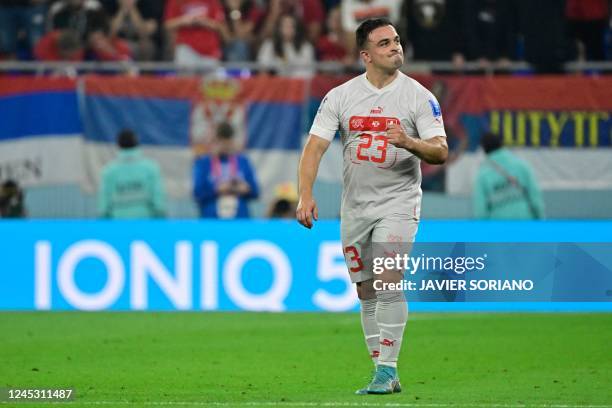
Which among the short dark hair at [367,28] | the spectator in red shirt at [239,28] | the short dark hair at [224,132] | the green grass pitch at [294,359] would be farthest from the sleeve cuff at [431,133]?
the spectator in red shirt at [239,28]

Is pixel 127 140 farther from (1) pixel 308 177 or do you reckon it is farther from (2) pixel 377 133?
(2) pixel 377 133

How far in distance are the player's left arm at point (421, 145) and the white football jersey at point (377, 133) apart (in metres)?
0.20

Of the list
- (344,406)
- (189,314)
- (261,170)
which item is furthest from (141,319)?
(344,406)

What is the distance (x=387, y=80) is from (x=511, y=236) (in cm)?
637

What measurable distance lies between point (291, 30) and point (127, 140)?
3.07m

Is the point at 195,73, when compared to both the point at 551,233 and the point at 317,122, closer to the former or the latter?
the point at 551,233

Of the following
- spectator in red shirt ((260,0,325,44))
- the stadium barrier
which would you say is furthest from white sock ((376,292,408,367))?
spectator in red shirt ((260,0,325,44))

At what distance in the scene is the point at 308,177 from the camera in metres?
8.82

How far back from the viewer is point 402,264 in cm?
883

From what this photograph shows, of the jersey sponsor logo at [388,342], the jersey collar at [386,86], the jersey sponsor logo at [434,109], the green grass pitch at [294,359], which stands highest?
the jersey collar at [386,86]

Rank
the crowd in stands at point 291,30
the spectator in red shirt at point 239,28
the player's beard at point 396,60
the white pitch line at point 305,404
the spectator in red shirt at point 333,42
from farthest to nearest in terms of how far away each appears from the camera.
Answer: the spectator in red shirt at point 239,28, the spectator in red shirt at point 333,42, the crowd in stands at point 291,30, the player's beard at point 396,60, the white pitch line at point 305,404

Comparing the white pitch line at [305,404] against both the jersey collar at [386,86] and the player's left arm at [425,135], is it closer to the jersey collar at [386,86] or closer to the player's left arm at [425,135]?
the player's left arm at [425,135]

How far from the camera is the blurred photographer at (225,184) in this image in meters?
16.3

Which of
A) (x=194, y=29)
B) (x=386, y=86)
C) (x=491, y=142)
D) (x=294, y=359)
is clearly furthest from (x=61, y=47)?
(x=386, y=86)
